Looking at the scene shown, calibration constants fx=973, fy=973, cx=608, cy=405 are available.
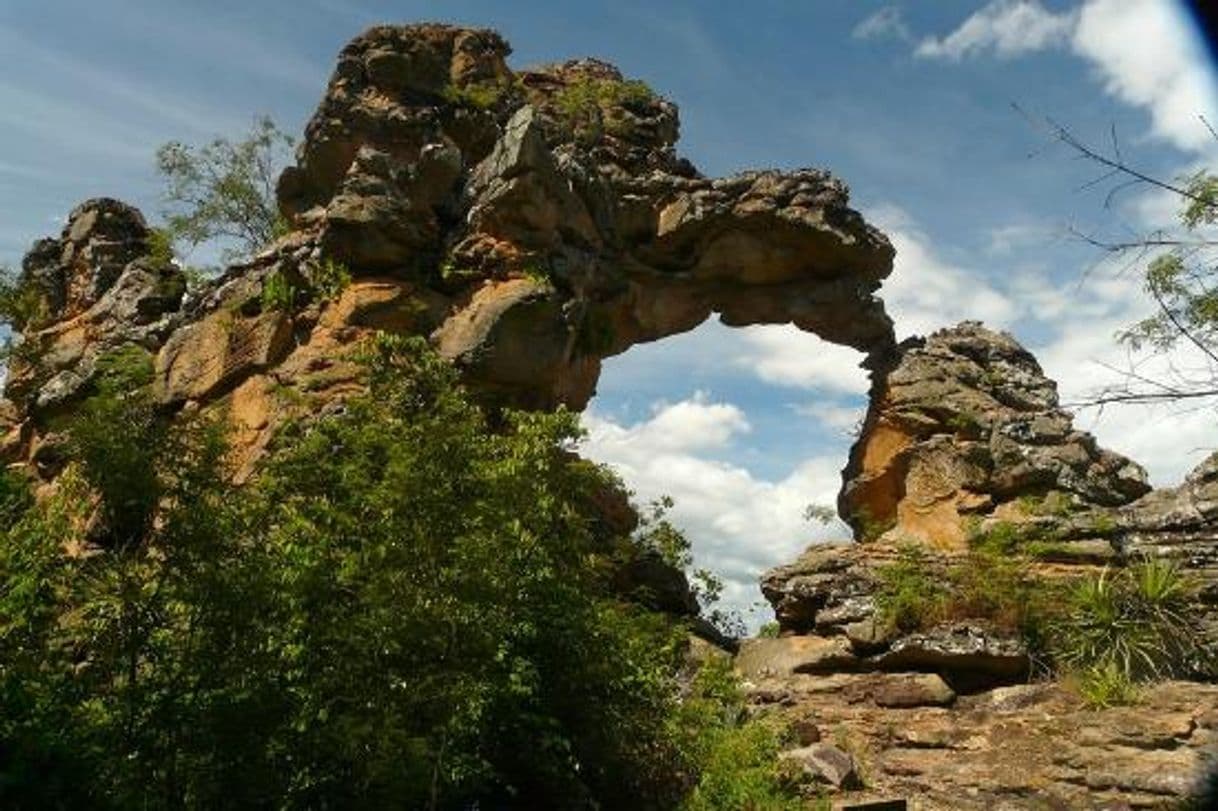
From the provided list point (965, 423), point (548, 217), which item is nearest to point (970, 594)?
point (965, 423)

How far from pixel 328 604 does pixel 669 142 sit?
71.5 feet

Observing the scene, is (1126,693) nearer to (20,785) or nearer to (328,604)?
(328,604)

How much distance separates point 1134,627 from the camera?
615 inches

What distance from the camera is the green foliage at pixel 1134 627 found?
1527 cm

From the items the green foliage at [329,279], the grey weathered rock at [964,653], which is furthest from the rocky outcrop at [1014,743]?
the green foliage at [329,279]

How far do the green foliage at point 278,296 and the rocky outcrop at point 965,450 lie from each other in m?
15.0

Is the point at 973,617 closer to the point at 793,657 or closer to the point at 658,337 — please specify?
the point at 793,657

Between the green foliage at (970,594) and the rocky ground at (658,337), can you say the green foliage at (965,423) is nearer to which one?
the rocky ground at (658,337)

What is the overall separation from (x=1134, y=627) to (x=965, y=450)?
8095mm

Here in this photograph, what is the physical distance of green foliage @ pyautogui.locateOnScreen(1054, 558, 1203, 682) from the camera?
15266 millimetres

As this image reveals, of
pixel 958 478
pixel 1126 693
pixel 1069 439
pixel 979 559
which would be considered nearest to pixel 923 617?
pixel 979 559

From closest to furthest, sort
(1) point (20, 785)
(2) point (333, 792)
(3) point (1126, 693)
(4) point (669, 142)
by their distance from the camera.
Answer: (1) point (20, 785)
(2) point (333, 792)
(3) point (1126, 693)
(4) point (669, 142)

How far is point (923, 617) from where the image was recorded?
56.2ft

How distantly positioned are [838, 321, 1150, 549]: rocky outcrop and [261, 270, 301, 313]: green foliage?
49.1ft
